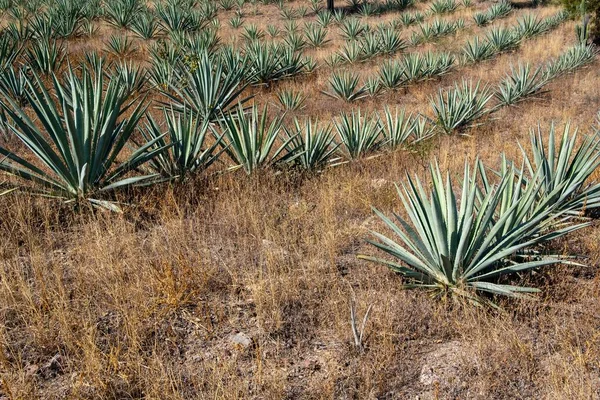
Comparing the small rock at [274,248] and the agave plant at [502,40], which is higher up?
the agave plant at [502,40]

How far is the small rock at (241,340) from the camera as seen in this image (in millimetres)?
2604

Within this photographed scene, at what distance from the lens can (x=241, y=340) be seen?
263cm

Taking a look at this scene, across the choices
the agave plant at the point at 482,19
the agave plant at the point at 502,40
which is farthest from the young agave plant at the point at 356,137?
the agave plant at the point at 482,19

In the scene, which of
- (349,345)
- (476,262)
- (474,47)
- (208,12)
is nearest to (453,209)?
(476,262)

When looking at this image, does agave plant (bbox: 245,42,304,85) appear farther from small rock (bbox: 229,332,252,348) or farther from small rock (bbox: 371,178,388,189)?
small rock (bbox: 229,332,252,348)

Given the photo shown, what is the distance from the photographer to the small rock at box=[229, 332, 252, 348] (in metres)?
2.60

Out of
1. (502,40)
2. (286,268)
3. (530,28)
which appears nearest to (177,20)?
(502,40)

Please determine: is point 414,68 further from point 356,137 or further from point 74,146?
point 74,146

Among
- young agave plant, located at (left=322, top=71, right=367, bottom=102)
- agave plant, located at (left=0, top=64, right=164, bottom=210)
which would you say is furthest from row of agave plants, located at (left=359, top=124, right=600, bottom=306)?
young agave plant, located at (left=322, top=71, right=367, bottom=102)

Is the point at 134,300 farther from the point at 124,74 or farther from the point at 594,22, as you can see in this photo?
the point at 594,22

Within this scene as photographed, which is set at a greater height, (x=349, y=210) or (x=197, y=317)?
(x=349, y=210)

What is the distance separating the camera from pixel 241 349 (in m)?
2.57

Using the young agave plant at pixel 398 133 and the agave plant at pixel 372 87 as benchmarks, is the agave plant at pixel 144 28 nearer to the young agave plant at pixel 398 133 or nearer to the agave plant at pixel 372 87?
the agave plant at pixel 372 87

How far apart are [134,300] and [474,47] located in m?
11.8
